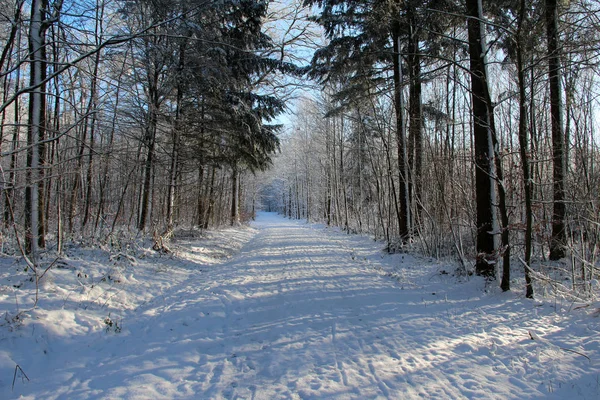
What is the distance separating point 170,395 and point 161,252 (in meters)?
6.44

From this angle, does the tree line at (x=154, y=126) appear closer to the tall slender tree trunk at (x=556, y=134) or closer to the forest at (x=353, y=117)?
the forest at (x=353, y=117)

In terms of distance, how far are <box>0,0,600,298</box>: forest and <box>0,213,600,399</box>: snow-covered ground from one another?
0.73 meters

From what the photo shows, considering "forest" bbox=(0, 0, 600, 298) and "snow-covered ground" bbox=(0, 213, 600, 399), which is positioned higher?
"forest" bbox=(0, 0, 600, 298)

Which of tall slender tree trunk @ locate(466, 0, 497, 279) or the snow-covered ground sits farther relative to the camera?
tall slender tree trunk @ locate(466, 0, 497, 279)

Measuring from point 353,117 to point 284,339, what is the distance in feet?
29.1

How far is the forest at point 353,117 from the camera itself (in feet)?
15.3

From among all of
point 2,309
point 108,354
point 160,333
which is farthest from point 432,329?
point 2,309

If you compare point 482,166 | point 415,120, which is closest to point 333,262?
point 482,166

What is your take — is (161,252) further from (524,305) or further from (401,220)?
(524,305)

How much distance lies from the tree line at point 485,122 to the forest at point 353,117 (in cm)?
5

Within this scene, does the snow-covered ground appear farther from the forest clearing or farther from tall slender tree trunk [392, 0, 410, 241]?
tall slender tree trunk [392, 0, 410, 241]

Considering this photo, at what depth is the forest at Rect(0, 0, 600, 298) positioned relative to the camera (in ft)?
15.3

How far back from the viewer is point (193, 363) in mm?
3225

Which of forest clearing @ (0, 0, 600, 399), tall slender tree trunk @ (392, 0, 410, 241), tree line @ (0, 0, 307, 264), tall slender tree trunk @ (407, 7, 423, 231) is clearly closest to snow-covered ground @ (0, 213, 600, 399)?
forest clearing @ (0, 0, 600, 399)
